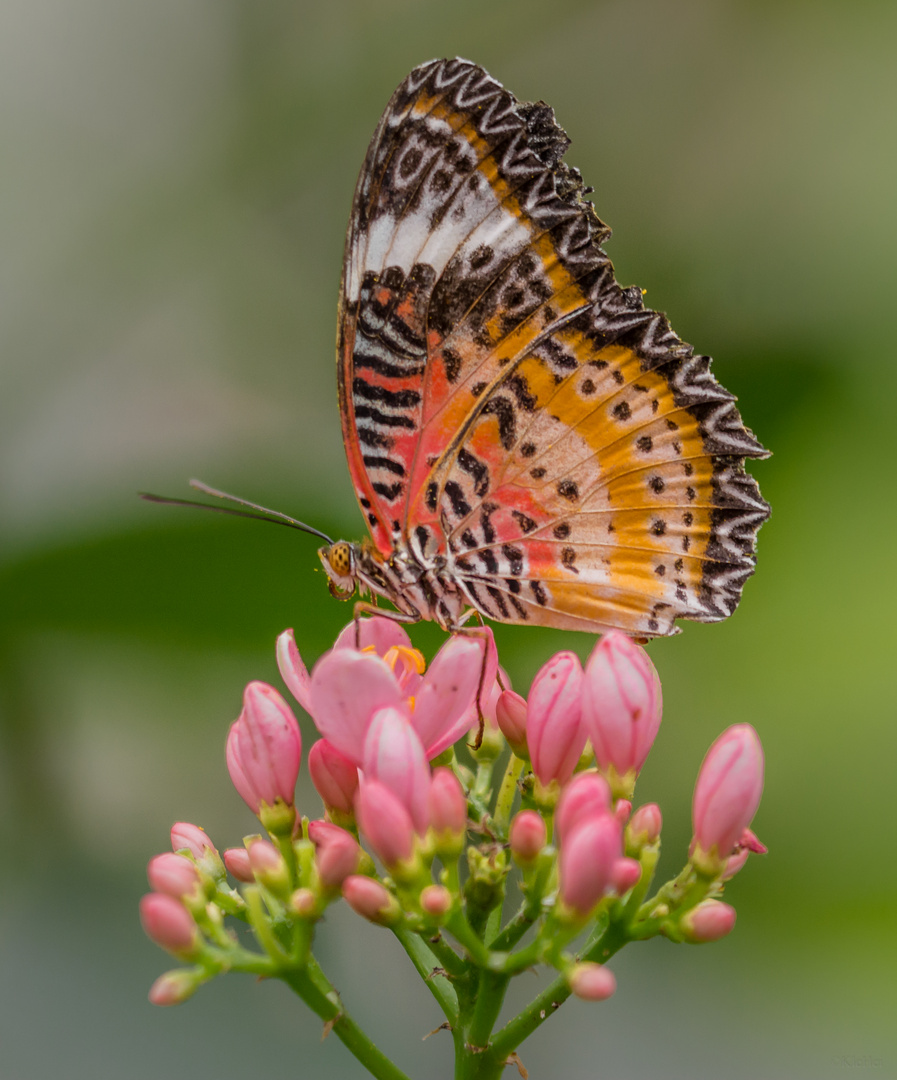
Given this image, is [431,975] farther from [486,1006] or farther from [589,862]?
[589,862]


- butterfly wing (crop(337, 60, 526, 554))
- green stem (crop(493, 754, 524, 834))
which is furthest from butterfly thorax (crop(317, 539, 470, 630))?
green stem (crop(493, 754, 524, 834))

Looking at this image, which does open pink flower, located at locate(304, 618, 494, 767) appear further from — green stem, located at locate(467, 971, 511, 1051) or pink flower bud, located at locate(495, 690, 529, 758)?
green stem, located at locate(467, 971, 511, 1051)

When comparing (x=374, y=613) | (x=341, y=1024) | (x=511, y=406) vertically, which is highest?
(x=511, y=406)

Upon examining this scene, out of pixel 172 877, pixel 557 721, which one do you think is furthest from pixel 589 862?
pixel 172 877

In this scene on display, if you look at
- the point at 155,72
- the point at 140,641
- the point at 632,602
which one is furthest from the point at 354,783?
the point at 155,72

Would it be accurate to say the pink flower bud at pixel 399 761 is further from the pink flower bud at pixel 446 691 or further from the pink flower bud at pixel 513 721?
the pink flower bud at pixel 513 721

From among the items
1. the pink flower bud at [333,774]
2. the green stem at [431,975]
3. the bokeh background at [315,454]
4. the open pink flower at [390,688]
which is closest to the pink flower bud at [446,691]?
the open pink flower at [390,688]
